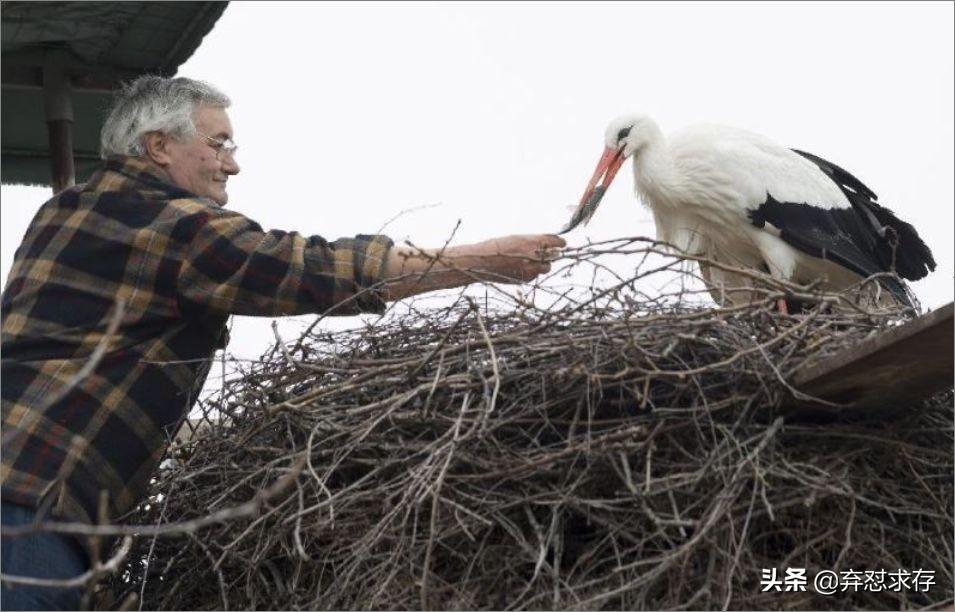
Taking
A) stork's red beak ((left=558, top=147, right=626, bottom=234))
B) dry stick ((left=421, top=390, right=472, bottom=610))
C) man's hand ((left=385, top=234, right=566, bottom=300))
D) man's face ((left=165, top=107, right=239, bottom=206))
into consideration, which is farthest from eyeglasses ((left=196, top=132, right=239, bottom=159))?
stork's red beak ((left=558, top=147, right=626, bottom=234))

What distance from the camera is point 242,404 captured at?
4.00 metres

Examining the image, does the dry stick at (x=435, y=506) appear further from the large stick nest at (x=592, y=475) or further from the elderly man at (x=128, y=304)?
the elderly man at (x=128, y=304)

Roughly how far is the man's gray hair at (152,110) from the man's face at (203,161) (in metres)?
0.03

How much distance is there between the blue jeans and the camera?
353 centimetres

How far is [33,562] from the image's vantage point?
11.7 ft

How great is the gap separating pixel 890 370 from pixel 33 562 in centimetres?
182

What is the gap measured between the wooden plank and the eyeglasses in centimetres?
156

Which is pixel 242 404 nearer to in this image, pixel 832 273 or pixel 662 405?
pixel 662 405

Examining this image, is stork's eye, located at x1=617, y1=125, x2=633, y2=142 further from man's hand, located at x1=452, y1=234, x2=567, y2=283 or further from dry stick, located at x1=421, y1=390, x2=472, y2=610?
dry stick, located at x1=421, y1=390, x2=472, y2=610

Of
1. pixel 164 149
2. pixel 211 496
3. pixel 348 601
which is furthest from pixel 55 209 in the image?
pixel 348 601

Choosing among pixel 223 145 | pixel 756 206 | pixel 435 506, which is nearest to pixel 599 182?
pixel 756 206

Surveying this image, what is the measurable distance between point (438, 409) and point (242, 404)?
0.53 meters

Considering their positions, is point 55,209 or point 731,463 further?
point 55,209

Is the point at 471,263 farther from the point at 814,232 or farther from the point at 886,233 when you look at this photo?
the point at 886,233
